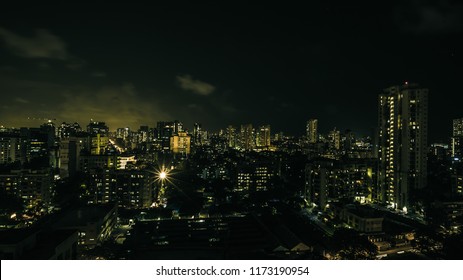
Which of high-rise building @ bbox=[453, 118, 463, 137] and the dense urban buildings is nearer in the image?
the dense urban buildings

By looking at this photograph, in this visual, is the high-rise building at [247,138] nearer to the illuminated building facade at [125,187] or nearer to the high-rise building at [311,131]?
the high-rise building at [311,131]

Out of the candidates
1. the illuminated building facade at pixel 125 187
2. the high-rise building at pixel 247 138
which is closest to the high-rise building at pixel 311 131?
the high-rise building at pixel 247 138

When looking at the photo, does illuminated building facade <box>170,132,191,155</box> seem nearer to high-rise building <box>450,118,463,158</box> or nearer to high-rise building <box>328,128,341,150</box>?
high-rise building <box>328,128,341,150</box>

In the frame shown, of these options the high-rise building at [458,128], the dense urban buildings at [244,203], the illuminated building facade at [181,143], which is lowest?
the dense urban buildings at [244,203]

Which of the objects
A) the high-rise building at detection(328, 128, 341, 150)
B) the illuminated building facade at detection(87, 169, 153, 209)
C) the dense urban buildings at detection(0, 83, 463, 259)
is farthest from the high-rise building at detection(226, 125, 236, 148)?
the illuminated building facade at detection(87, 169, 153, 209)

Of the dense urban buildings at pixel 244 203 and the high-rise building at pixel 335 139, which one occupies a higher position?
the high-rise building at pixel 335 139

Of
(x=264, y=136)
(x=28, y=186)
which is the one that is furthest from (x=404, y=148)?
(x=264, y=136)

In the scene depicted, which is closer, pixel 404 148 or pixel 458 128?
pixel 404 148

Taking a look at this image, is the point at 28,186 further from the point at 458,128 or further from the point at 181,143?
the point at 458,128
